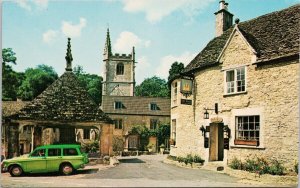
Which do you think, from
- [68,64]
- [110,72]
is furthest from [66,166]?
[110,72]

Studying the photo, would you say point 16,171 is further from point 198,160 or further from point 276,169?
point 276,169

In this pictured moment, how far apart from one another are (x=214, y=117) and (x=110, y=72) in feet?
116

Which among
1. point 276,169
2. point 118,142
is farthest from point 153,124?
point 276,169

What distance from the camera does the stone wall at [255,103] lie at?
11.3 metres

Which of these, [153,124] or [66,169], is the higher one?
[153,124]

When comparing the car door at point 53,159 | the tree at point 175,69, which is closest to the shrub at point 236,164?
the tree at point 175,69

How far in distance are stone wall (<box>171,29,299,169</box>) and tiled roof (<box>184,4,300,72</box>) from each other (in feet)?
1.31

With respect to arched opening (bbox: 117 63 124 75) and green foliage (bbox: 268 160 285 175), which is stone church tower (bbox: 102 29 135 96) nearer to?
arched opening (bbox: 117 63 124 75)

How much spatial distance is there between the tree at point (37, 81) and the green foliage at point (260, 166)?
27.7ft

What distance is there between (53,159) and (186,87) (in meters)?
7.04

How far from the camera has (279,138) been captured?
11656 millimetres

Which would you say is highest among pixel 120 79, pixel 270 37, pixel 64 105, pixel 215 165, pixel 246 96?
pixel 120 79

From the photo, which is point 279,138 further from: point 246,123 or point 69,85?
point 69,85

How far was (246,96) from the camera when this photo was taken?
13.0 meters
